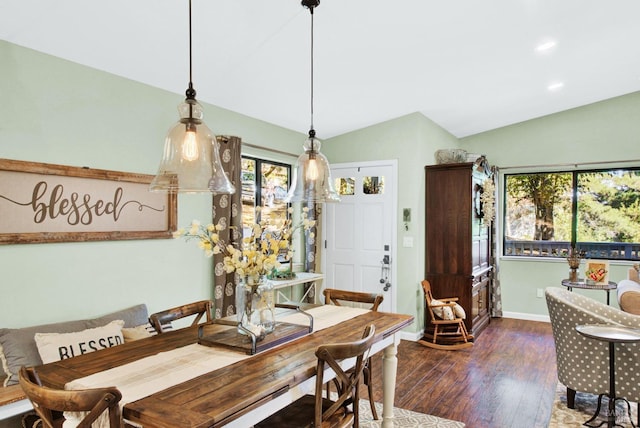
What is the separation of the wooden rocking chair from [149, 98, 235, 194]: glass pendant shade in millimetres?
3645

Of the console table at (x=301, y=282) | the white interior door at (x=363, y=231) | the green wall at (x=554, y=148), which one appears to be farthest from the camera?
the green wall at (x=554, y=148)

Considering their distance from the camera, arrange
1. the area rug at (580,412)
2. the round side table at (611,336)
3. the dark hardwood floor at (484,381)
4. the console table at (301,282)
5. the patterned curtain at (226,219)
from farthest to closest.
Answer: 1. the console table at (301,282)
2. the patterned curtain at (226,219)
3. the dark hardwood floor at (484,381)
4. the area rug at (580,412)
5. the round side table at (611,336)

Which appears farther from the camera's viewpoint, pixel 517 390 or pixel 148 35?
pixel 517 390

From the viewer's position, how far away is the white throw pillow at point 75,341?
2.48 m

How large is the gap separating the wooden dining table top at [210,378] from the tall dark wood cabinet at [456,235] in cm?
300

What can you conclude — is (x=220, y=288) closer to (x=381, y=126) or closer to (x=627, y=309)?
(x=381, y=126)

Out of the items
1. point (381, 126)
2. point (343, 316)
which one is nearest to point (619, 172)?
point (381, 126)

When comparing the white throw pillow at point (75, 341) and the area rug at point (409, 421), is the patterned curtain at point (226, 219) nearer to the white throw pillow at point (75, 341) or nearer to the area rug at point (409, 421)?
the white throw pillow at point (75, 341)

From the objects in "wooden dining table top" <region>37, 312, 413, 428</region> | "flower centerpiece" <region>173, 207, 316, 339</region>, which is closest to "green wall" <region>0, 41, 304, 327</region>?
"wooden dining table top" <region>37, 312, 413, 428</region>

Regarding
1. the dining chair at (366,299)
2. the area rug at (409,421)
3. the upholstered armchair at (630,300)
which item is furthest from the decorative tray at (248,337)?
the upholstered armchair at (630,300)

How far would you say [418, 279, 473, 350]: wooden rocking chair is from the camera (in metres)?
4.78

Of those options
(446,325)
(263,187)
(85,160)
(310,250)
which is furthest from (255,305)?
(446,325)

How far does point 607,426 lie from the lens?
2846 millimetres

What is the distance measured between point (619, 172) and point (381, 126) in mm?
3379
